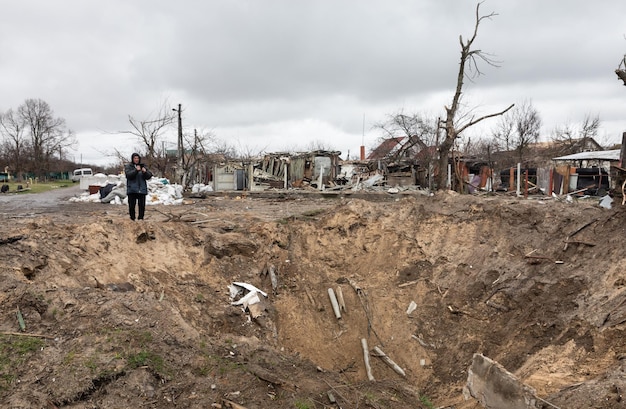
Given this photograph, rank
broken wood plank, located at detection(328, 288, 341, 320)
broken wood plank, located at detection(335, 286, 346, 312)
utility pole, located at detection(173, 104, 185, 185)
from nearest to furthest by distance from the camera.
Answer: broken wood plank, located at detection(328, 288, 341, 320) → broken wood plank, located at detection(335, 286, 346, 312) → utility pole, located at detection(173, 104, 185, 185)

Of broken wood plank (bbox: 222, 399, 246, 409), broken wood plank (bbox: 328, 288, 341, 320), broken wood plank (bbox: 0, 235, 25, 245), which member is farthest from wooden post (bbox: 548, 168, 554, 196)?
broken wood plank (bbox: 0, 235, 25, 245)

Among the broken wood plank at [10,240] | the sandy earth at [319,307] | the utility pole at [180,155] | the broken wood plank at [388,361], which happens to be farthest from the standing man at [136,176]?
the utility pole at [180,155]

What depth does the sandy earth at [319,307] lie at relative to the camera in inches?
152

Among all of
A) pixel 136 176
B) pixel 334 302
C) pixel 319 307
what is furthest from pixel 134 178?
pixel 334 302

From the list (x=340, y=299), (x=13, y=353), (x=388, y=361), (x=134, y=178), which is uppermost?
(x=134, y=178)

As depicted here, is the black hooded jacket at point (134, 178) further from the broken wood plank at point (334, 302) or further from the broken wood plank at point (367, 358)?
the broken wood plank at point (367, 358)

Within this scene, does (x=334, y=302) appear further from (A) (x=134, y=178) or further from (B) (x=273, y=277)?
(A) (x=134, y=178)

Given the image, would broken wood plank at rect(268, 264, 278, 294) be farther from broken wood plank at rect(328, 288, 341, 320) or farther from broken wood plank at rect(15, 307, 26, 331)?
broken wood plank at rect(15, 307, 26, 331)

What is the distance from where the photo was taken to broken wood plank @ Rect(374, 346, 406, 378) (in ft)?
21.4

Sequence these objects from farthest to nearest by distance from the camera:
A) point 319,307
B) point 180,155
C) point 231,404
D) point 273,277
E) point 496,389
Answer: point 180,155 < point 273,277 < point 319,307 < point 496,389 < point 231,404

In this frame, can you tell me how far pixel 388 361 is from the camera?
670 cm

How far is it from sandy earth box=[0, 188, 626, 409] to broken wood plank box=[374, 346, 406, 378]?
0.58 feet

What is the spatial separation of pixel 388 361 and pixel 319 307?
1557mm

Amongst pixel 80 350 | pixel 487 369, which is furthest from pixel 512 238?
pixel 80 350
